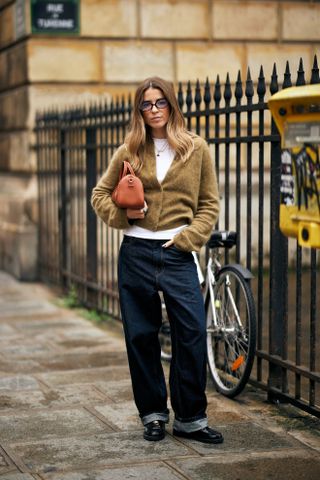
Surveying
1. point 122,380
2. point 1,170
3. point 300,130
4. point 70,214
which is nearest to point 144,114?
point 300,130

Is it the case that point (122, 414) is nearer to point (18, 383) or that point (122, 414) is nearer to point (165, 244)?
point (18, 383)

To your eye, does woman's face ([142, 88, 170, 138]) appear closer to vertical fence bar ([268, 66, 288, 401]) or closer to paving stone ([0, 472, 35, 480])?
vertical fence bar ([268, 66, 288, 401])

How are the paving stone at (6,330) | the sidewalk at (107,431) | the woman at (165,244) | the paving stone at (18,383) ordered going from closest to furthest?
1. the sidewalk at (107,431)
2. the woman at (165,244)
3. the paving stone at (18,383)
4. the paving stone at (6,330)

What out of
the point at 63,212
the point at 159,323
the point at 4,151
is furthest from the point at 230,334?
the point at 4,151

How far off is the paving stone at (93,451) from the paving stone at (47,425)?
0.13 meters

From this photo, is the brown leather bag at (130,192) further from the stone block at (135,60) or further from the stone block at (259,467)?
the stone block at (135,60)

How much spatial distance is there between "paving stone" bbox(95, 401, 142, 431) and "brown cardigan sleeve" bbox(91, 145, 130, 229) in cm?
114

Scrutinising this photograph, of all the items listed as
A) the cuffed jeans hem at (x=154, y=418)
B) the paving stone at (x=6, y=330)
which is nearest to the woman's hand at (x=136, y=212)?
the cuffed jeans hem at (x=154, y=418)

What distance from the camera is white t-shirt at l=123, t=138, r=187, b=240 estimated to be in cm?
512

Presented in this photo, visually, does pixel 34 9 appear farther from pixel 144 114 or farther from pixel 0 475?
pixel 0 475

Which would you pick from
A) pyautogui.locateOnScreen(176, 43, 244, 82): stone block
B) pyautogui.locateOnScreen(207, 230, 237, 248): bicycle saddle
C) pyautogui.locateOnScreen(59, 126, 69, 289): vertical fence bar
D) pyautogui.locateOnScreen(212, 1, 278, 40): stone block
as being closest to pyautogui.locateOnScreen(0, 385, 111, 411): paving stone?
pyautogui.locateOnScreen(207, 230, 237, 248): bicycle saddle

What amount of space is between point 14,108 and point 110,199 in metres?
7.12

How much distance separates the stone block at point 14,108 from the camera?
38.1 feet

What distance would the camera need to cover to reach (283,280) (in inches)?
235
